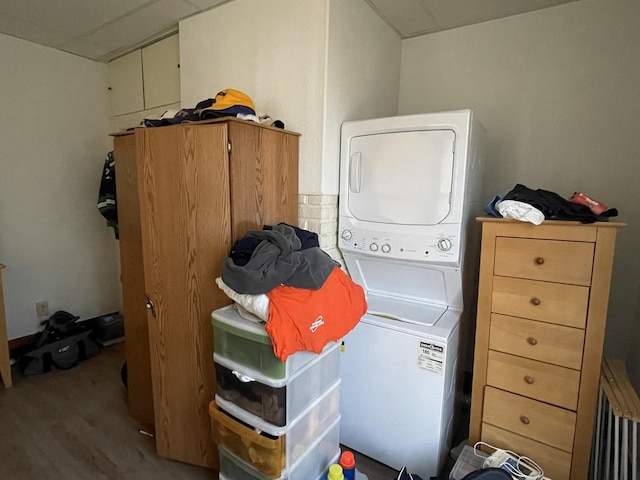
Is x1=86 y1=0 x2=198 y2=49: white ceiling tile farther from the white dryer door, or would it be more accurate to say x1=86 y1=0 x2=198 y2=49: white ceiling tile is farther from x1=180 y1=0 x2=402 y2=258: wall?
the white dryer door

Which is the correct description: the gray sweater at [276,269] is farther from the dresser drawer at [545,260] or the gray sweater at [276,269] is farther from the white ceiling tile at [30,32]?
the white ceiling tile at [30,32]

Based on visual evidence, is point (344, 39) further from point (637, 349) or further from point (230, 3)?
point (637, 349)

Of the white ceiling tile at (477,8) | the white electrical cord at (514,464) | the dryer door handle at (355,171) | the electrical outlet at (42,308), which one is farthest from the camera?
the electrical outlet at (42,308)

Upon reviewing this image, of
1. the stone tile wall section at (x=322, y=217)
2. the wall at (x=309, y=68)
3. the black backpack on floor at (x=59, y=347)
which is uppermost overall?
the wall at (x=309, y=68)

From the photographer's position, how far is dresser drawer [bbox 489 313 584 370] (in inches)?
54.9

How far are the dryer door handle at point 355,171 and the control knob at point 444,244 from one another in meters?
0.51

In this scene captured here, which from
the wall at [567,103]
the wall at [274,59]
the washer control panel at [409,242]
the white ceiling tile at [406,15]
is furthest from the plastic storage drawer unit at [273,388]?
the white ceiling tile at [406,15]

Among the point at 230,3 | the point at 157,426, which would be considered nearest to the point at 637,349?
the point at 157,426

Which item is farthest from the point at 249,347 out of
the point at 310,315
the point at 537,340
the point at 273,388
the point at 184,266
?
the point at 537,340

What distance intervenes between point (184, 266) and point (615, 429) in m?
1.88

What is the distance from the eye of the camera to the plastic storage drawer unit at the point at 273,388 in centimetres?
125

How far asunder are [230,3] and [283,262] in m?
1.76

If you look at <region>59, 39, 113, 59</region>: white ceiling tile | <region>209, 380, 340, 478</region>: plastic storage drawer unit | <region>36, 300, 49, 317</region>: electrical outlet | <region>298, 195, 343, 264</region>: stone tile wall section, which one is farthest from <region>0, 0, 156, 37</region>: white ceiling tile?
<region>209, 380, 340, 478</region>: plastic storage drawer unit

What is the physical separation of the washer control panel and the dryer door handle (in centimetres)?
21
